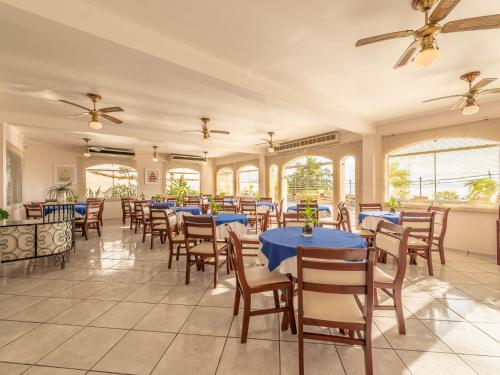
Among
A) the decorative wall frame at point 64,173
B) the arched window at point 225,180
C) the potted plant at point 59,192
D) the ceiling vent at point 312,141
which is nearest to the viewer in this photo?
the ceiling vent at point 312,141

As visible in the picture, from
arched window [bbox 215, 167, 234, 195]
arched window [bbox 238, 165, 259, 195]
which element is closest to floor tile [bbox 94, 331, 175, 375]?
arched window [bbox 238, 165, 259, 195]

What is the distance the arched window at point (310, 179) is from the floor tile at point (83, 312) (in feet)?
22.3

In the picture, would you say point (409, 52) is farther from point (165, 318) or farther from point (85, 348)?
point (85, 348)

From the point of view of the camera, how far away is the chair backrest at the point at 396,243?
2025mm

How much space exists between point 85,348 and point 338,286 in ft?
6.94

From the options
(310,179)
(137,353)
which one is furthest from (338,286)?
(310,179)

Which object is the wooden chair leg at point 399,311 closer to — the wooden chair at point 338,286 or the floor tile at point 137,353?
the wooden chair at point 338,286

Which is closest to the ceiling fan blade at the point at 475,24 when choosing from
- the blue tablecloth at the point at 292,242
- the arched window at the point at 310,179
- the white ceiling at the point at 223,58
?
the white ceiling at the point at 223,58

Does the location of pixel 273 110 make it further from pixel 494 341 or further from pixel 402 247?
pixel 494 341

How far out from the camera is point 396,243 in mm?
2232

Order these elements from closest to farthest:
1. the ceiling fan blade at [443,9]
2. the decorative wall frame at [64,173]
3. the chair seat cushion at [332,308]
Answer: the chair seat cushion at [332,308] → the ceiling fan blade at [443,9] → the decorative wall frame at [64,173]

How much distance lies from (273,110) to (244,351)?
14.7 feet

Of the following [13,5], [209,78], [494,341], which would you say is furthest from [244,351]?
[13,5]

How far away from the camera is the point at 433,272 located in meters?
3.67
